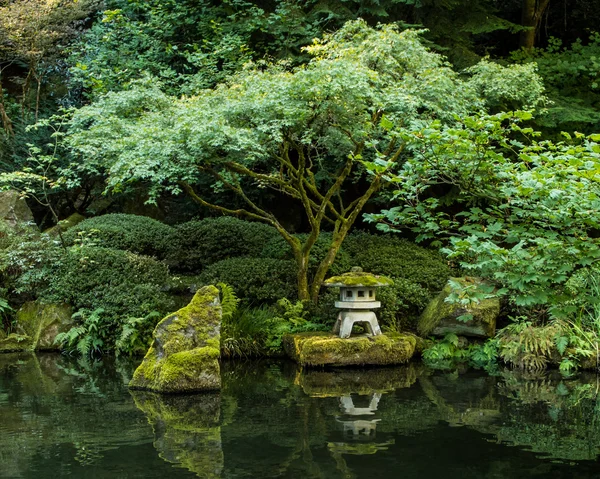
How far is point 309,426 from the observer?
589 centimetres

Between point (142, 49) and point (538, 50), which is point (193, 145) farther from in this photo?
point (538, 50)

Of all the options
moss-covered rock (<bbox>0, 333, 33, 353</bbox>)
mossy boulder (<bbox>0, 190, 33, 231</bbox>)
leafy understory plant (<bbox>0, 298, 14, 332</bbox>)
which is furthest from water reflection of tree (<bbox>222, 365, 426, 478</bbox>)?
mossy boulder (<bbox>0, 190, 33, 231</bbox>)

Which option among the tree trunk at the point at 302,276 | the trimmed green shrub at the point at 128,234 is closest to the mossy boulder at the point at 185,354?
the tree trunk at the point at 302,276

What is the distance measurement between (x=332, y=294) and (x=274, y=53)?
19.8 feet

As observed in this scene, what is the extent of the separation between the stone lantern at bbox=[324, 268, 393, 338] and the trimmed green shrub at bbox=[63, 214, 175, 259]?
4.58 metres

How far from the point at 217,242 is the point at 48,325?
3.37 meters

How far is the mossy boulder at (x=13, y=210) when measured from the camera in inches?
501

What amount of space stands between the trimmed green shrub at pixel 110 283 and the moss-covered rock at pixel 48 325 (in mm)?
160

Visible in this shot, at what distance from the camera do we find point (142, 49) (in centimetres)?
1495

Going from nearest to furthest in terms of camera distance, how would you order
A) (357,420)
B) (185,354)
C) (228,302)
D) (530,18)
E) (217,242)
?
1. (357,420)
2. (185,354)
3. (228,302)
4. (217,242)
5. (530,18)

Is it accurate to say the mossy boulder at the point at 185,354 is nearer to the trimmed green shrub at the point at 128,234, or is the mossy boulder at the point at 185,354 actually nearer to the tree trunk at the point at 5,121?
the trimmed green shrub at the point at 128,234

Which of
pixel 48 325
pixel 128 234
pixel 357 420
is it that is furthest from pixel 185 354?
pixel 128 234

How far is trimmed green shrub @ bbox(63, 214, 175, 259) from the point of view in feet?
39.5

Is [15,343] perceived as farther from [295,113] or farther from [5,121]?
[5,121]
